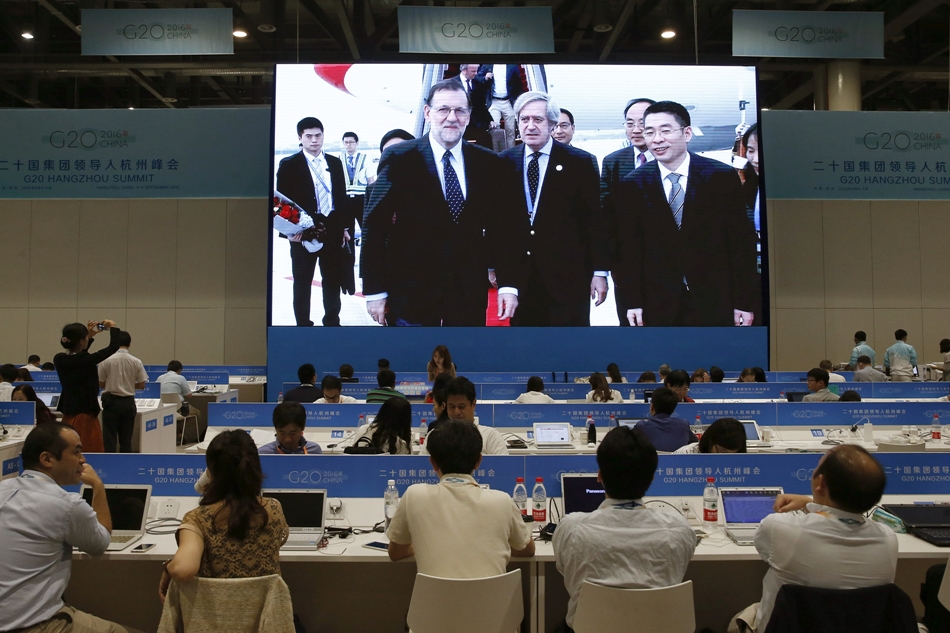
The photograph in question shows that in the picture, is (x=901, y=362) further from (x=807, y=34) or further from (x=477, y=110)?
(x=477, y=110)

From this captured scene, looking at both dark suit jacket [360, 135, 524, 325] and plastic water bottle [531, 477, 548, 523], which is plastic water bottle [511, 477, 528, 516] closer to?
plastic water bottle [531, 477, 548, 523]

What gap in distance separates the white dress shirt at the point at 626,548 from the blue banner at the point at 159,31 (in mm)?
10896

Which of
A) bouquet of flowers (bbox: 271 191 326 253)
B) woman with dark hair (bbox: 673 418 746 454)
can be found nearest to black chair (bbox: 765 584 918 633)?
woman with dark hair (bbox: 673 418 746 454)

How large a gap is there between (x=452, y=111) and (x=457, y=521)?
10.6 meters

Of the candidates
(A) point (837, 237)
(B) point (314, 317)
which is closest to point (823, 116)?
(A) point (837, 237)

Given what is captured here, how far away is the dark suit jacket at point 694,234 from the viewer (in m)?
12.4

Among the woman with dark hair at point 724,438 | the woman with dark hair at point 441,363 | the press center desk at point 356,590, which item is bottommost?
the press center desk at point 356,590

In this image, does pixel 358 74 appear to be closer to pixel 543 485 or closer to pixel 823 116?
pixel 823 116

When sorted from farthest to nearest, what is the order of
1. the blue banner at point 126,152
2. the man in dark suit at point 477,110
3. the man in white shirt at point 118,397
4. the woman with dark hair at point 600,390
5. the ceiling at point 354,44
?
the ceiling at point 354,44, the blue banner at point 126,152, the man in dark suit at point 477,110, the woman with dark hair at point 600,390, the man in white shirt at point 118,397

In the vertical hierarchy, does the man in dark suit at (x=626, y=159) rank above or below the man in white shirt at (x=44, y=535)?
above

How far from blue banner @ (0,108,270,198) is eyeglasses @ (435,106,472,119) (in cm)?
374

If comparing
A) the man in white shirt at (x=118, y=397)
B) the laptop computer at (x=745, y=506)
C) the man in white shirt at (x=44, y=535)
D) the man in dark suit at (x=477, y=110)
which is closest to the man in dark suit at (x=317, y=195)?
the man in dark suit at (x=477, y=110)

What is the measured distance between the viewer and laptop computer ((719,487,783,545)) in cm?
349

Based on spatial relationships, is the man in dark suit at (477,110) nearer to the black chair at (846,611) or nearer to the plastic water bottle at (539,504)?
the plastic water bottle at (539,504)
